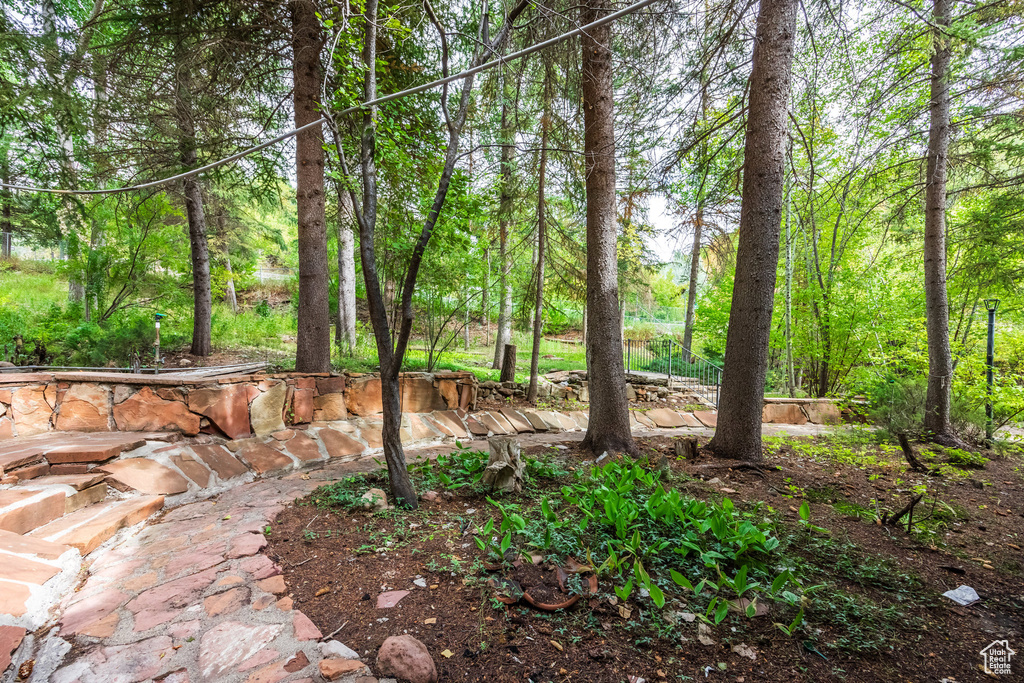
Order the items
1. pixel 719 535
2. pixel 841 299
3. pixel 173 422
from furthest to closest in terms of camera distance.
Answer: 1. pixel 841 299
2. pixel 173 422
3. pixel 719 535

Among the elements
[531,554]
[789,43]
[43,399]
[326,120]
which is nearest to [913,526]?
[531,554]

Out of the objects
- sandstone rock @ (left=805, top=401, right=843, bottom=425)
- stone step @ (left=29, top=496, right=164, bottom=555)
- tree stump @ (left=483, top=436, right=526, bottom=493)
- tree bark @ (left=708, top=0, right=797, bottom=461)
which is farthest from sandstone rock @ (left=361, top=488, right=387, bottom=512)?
sandstone rock @ (left=805, top=401, right=843, bottom=425)

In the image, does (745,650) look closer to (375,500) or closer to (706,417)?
(375,500)

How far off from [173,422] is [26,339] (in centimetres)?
472

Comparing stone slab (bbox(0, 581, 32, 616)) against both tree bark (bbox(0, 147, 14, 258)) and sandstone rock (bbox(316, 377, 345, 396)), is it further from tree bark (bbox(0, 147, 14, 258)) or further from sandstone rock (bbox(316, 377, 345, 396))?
tree bark (bbox(0, 147, 14, 258))

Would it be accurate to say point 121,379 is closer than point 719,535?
No

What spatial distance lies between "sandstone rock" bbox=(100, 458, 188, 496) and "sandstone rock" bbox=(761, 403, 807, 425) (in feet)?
27.8

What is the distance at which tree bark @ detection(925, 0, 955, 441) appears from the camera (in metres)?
5.02

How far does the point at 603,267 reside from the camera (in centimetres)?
429

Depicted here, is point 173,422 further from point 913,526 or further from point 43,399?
point 913,526

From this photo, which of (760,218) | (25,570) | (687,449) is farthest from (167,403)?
(760,218)

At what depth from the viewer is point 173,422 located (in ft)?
11.7

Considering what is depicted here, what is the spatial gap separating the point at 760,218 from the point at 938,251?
3.25 meters

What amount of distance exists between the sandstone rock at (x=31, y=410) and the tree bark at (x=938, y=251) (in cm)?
924
